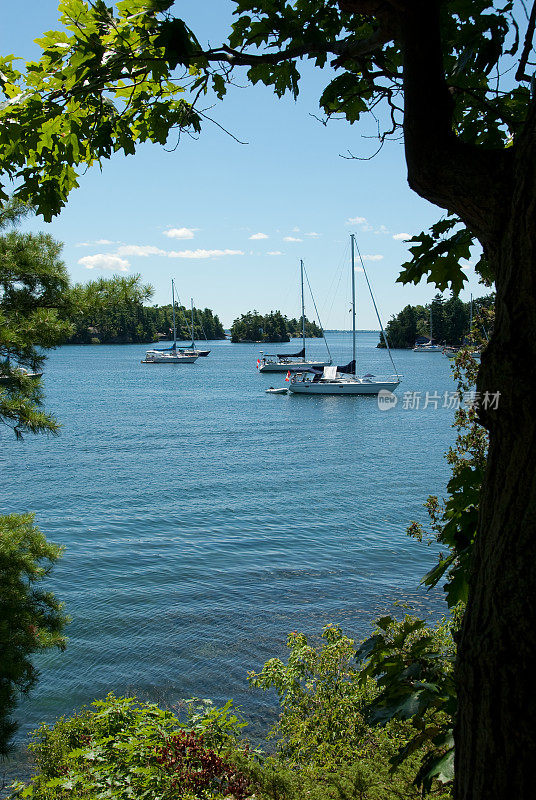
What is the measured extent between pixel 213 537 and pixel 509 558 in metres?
17.9

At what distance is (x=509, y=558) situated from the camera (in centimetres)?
154

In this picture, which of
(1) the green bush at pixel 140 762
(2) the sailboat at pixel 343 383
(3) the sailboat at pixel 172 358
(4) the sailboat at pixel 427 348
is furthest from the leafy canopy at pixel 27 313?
(4) the sailboat at pixel 427 348

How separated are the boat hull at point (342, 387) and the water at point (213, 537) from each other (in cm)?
1098

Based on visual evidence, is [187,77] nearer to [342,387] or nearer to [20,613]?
[20,613]

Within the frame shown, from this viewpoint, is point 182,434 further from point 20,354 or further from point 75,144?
point 75,144

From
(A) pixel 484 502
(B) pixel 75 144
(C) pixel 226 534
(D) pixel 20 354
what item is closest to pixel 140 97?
(B) pixel 75 144

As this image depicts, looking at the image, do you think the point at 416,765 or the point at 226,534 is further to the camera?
the point at 226,534

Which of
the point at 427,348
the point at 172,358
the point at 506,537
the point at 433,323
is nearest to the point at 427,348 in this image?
the point at 427,348

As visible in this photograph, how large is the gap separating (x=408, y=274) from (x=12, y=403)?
565cm

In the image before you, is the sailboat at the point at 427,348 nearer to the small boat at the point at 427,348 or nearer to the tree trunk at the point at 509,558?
the small boat at the point at 427,348

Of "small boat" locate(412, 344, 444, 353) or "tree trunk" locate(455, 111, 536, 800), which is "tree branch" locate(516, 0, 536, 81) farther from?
"small boat" locate(412, 344, 444, 353)

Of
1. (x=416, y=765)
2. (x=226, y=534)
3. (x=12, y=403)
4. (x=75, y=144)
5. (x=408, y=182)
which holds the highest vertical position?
(x=75, y=144)

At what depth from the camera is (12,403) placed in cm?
714

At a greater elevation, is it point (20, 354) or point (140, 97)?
point (140, 97)
